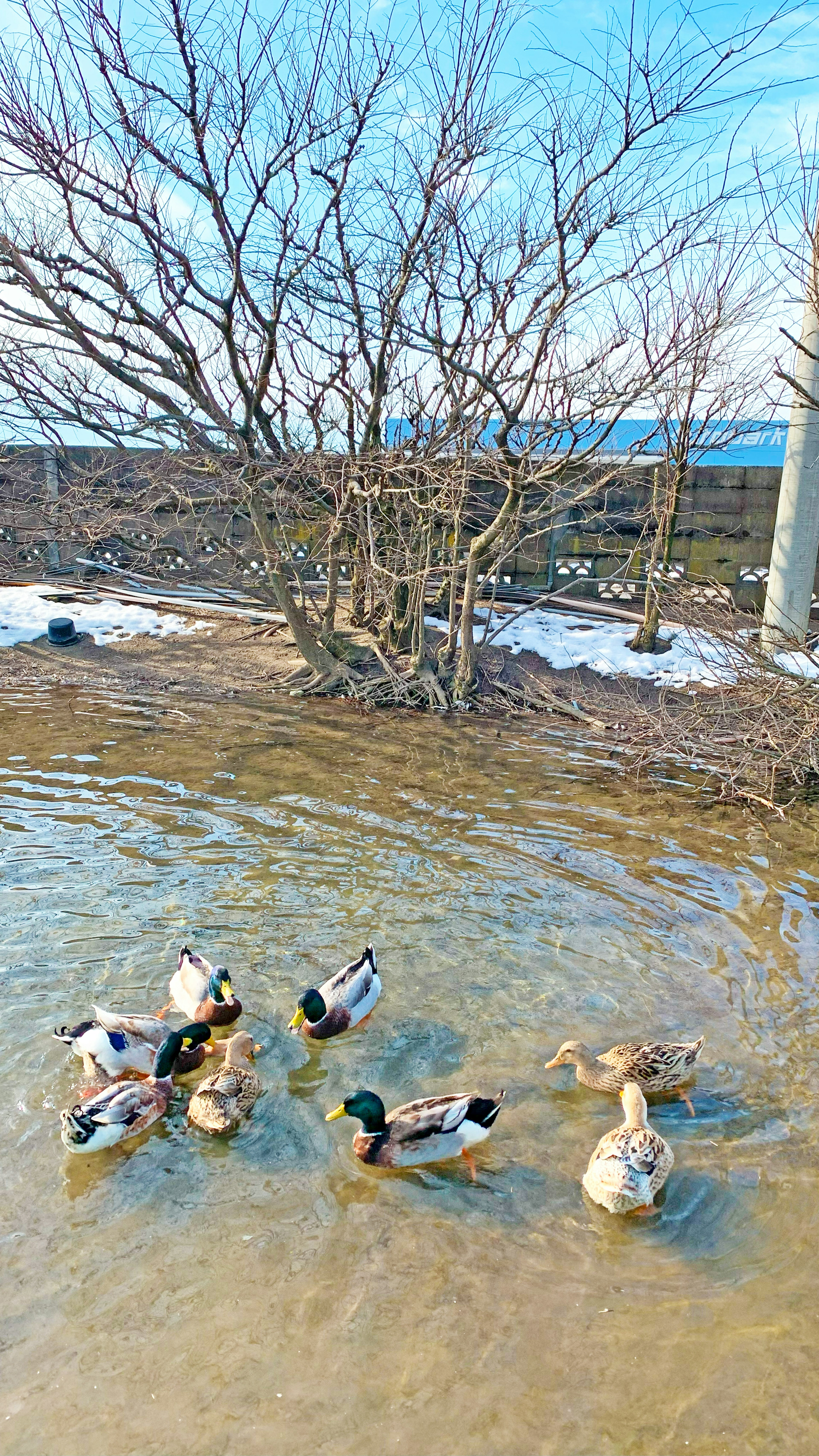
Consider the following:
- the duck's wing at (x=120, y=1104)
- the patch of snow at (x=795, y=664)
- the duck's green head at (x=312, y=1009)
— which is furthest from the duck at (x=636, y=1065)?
the patch of snow at (x=795, y=664)

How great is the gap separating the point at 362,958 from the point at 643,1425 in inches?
107

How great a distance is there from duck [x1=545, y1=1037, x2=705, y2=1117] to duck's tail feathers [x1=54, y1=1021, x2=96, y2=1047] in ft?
7.97

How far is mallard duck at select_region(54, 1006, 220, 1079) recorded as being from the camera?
470 centimetres

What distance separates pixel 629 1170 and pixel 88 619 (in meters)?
13.1

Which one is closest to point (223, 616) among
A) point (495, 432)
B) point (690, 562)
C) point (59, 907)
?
point (495, 432)

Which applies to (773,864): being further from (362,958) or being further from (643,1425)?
(643,1425)

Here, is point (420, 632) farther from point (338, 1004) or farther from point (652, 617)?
point (338, 1004)

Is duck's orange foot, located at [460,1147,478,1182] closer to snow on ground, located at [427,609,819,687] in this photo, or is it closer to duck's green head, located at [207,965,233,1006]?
duck's green head, located at [207,965,233,1006]

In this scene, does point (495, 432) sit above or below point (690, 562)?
above

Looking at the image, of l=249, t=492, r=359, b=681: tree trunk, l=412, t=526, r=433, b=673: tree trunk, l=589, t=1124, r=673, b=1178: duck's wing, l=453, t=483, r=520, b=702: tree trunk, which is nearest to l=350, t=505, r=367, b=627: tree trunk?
Result: l=412, t=526, r=433, b=673: tree trunk

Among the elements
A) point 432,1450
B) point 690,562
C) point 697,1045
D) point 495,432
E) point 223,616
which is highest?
point 495,432

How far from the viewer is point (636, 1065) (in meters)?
4.66

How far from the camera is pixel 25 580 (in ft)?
54.3

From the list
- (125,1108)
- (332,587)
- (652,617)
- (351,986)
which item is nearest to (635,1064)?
(351,986)
